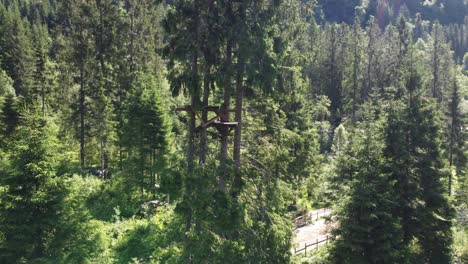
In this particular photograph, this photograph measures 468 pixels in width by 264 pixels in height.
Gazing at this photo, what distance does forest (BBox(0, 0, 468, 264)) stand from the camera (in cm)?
1300

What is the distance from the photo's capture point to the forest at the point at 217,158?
512 inches

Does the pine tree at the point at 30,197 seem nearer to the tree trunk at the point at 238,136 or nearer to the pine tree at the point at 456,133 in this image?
the tree trunk at the point at 238,136

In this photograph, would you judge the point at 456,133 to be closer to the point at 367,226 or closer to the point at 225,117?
the point at 367,226

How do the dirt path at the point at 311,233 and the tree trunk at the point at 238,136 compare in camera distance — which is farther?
the dirt path at the point at 311,233

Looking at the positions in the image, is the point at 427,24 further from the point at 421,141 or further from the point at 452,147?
the point at 421,141

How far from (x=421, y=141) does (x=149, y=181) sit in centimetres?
2007

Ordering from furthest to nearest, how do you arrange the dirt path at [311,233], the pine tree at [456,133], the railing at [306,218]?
the pine tree at [456,133] < the railing at [306,218] < the dirt path at [311,233]

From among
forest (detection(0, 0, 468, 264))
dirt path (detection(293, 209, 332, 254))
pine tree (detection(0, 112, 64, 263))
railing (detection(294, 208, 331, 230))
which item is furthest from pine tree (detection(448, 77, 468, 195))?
pine tree (detection(0, 112, 64, 263))

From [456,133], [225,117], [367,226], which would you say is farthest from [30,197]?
[456,133]

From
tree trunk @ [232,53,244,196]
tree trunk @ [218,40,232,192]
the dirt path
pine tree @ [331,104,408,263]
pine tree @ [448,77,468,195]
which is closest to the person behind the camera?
tree trunk @ [218,40,232,192]

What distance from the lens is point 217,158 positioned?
→ 46.9ft

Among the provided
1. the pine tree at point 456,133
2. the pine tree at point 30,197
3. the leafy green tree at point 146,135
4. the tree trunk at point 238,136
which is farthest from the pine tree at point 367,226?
the pine tree at point 456,133

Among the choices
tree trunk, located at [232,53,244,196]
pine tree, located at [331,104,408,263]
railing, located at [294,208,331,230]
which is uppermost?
tree trunk, located at [232,53,244,196]

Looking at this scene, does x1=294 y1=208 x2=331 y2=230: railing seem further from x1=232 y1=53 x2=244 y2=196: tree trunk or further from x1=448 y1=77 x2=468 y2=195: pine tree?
x1=232 y1=53 x2=244 y2=196: tree trunk
